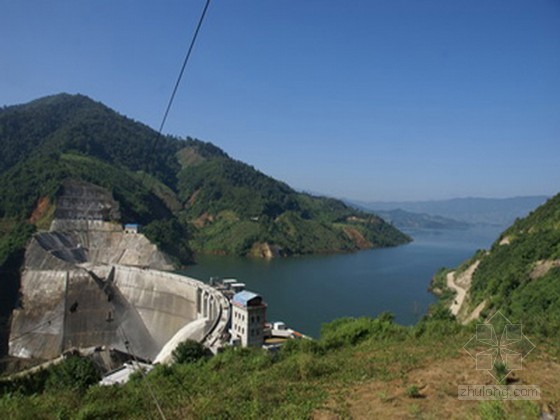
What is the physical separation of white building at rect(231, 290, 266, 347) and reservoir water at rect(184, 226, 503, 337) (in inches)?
334

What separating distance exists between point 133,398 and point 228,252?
216ft

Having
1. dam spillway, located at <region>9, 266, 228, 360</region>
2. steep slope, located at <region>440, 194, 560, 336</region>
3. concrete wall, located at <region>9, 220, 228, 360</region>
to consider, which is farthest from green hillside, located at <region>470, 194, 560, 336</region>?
dam spillway, located at <region>9, 266, 228, 360</region>

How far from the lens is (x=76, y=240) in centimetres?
4588

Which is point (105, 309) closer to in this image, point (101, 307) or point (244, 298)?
point (101, 307)

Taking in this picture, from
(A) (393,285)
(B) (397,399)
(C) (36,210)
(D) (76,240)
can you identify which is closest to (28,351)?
(D) (76,240)

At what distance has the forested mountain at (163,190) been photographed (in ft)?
186

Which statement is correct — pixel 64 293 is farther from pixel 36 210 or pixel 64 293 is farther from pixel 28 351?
pixel 36 210

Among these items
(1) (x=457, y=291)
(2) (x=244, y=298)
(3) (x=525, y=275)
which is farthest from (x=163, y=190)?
(3) (x=525, y=275)

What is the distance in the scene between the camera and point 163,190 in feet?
296

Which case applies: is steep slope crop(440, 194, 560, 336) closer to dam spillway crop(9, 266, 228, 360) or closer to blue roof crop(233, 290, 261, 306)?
blue roof crop(233, 290, 261, 306)

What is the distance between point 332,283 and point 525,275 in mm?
25938

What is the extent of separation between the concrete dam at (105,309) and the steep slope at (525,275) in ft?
50.2

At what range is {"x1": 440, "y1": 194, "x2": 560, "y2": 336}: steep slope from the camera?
19.0 metres

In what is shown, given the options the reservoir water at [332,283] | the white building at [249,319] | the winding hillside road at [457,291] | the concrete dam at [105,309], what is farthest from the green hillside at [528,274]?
the concrete dam at [105,309]
